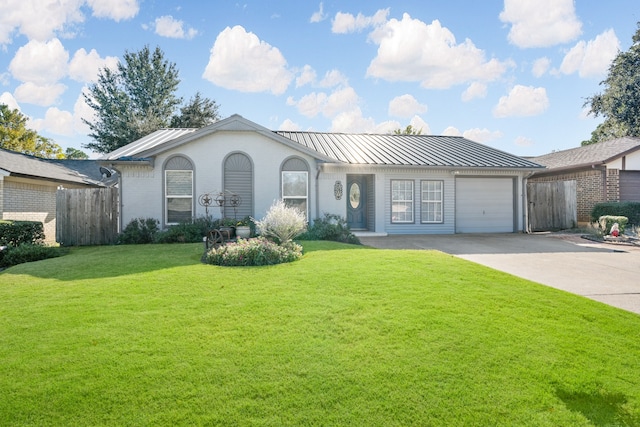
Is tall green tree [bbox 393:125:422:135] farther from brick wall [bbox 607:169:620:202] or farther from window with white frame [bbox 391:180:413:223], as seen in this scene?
window with white frame [bbox 391:180:413:223]

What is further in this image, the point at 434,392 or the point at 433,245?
the point at 433,245

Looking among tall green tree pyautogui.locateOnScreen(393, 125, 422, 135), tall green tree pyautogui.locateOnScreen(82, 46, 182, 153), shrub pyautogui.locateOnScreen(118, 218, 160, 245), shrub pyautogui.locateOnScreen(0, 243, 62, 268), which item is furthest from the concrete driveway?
tall green tree pyautogui.locateOnScreen(393, 125, 422, 135)

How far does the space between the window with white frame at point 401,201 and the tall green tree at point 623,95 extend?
884 inches

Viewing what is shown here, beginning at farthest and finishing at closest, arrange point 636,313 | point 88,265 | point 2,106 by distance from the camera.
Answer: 1. point 2,106
2. point 88,265
3. point 636,313

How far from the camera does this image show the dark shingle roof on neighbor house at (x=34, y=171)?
1416 cm

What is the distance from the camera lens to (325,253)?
28.9 feet

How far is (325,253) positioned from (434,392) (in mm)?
5760

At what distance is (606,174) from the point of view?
57.0 feet

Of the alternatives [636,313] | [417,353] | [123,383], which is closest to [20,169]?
[123,383]

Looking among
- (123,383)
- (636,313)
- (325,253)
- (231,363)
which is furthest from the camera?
(325,253)

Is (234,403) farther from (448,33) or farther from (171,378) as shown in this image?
(448,33)

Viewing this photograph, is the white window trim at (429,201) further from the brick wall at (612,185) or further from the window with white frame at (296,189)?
the brick wall at (612,185)

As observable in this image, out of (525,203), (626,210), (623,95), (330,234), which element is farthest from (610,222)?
(623,95)

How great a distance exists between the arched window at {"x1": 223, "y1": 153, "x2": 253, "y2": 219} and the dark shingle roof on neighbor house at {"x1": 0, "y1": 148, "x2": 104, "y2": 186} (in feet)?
21.0
